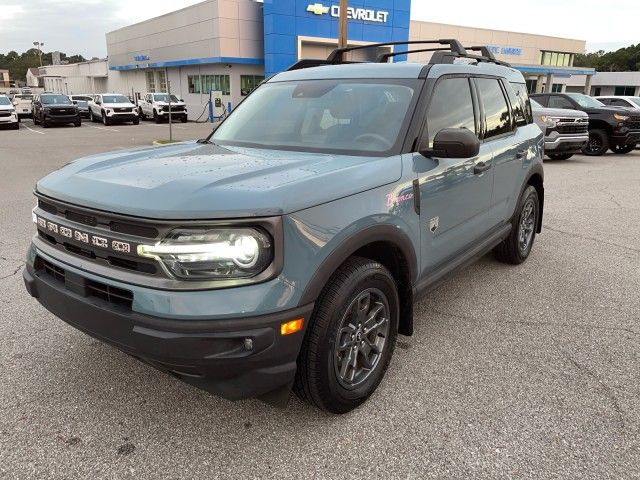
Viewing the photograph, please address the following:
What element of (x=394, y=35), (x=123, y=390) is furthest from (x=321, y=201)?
(x=394, y=35)

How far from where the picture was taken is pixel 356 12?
34625 mm

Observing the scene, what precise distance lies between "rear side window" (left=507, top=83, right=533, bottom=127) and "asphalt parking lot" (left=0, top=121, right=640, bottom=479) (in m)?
1.70

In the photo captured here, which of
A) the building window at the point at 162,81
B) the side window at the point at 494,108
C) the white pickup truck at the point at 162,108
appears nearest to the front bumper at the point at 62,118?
the white pickup truck at the point at 162,108

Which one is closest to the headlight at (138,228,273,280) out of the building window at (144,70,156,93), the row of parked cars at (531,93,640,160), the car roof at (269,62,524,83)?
the car roof at (269,62,524,83)

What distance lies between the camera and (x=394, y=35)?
37.1 metres

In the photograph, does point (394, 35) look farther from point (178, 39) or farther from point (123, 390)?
point (123, 390)

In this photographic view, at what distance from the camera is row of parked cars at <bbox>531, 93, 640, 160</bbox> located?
13516 millimetres

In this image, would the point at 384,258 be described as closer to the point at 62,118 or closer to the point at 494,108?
the point at 494,108

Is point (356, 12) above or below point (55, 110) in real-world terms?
above

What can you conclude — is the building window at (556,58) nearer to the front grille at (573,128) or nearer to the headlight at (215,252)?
the front grille at (573,128)

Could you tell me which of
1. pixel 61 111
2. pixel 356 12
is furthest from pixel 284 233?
pixel 356 12

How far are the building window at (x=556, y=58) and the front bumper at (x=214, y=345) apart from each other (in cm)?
5869

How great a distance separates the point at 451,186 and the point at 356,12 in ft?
114

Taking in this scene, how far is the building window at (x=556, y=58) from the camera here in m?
52.9
